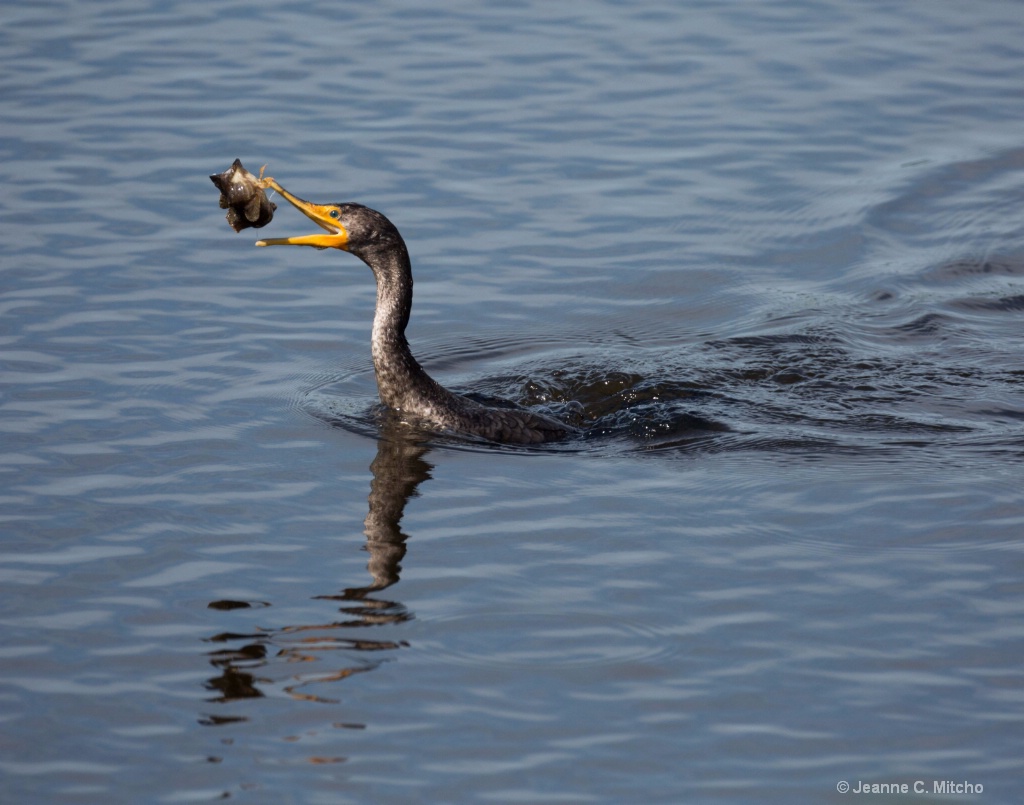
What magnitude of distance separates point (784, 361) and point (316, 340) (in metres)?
3.60

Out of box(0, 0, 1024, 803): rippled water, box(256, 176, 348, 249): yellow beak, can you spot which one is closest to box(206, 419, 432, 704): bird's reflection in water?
box(0, 0, 1024, 803): rippled water

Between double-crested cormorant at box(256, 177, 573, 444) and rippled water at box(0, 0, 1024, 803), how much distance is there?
259mm

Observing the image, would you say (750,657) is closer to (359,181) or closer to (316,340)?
(316,340)

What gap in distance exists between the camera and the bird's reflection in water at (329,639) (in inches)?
262

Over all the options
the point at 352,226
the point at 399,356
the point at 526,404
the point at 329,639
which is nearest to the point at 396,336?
the point at 399,356

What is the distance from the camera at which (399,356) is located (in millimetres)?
9875

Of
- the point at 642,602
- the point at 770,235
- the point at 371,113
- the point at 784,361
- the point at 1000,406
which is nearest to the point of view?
the point at 642,602

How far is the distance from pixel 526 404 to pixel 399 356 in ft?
4.35

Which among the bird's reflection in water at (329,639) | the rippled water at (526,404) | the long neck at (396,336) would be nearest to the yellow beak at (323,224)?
the long neck at (396,336)

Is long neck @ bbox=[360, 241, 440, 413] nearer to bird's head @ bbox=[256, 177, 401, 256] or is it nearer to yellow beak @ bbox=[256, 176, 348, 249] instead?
bird's head @ bbox=[256, 177, 401, 256]

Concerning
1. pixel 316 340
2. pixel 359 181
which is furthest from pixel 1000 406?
pixel 359 181

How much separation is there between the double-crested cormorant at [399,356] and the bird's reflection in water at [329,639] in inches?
55.0

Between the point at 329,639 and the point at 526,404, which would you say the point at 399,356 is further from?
the point at 329,639

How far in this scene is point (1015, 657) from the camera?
692 cm
